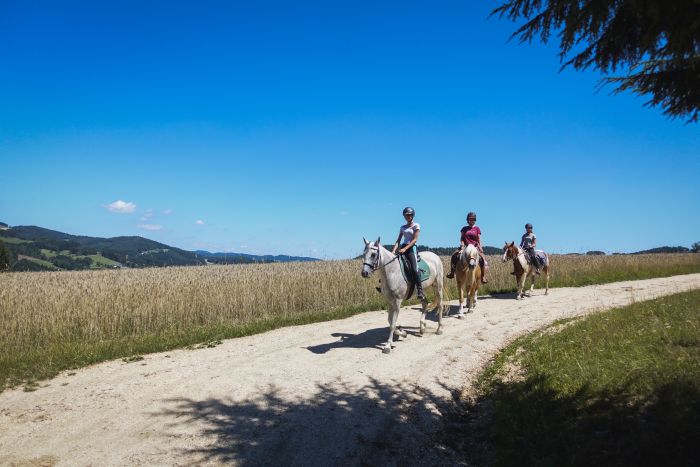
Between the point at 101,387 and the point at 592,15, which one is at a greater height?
the point at 592,15

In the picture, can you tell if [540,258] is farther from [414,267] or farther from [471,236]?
[414,267]

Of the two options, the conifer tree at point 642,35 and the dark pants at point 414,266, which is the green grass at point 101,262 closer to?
the dark pants at point 414,266

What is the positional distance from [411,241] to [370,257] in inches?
59.9

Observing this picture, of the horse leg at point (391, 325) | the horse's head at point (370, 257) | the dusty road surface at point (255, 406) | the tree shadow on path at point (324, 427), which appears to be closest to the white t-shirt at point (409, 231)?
the horse's head at point (370, 257)

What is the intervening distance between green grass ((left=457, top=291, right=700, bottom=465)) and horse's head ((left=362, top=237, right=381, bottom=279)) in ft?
10.0

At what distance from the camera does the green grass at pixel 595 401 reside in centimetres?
387

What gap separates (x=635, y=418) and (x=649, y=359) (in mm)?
1947

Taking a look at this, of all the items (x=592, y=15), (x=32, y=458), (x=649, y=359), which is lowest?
(x=32, y=458)

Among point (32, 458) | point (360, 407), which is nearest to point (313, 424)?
point (360, 407)

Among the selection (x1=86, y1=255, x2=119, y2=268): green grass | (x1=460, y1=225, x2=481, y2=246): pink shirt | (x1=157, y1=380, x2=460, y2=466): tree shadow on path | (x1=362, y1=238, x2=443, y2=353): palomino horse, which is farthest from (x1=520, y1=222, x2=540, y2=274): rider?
(x1=86, y1=255, x2=119, y2=268): green grass

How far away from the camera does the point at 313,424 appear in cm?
520

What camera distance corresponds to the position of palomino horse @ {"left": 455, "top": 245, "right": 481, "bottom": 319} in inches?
485

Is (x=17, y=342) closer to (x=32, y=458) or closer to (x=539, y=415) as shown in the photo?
(x=32, y=458)

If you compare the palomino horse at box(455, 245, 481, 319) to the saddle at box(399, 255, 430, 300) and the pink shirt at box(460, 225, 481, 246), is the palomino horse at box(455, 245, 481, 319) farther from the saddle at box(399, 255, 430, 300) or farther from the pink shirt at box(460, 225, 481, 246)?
the saddle at box(399, 255, 430, 300)
